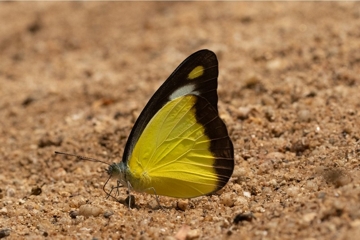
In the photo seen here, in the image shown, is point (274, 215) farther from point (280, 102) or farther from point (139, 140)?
point (280, 102)

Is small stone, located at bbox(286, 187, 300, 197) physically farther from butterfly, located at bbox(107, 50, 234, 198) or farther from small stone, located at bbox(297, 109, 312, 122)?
small stone, located at bbox(297, 109, 312, 122)

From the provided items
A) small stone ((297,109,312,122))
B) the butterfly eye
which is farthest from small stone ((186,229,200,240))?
small stone ((297,109,312,122))

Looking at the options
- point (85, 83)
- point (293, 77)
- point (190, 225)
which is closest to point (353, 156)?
point (190, 225)

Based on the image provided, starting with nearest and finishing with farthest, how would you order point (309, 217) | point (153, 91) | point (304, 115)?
point (309, 217) → point (304, 115) → point (153, 91)

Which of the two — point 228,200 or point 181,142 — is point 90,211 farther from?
point 228,200

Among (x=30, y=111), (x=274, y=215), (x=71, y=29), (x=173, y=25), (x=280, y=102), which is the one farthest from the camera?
(x=71, y=29)

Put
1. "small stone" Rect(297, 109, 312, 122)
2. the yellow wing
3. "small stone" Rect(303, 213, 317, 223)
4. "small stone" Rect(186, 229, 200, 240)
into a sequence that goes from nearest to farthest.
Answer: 1. "small stone" Rect(303, 213, 317, 223)
2. "small stone" Rect(186, 229, 200, 240)
3. the yellow wing
4. "small stone" Rect(297, 109, 312, 122)

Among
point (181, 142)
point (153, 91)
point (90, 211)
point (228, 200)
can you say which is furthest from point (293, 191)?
point (153, 91)
